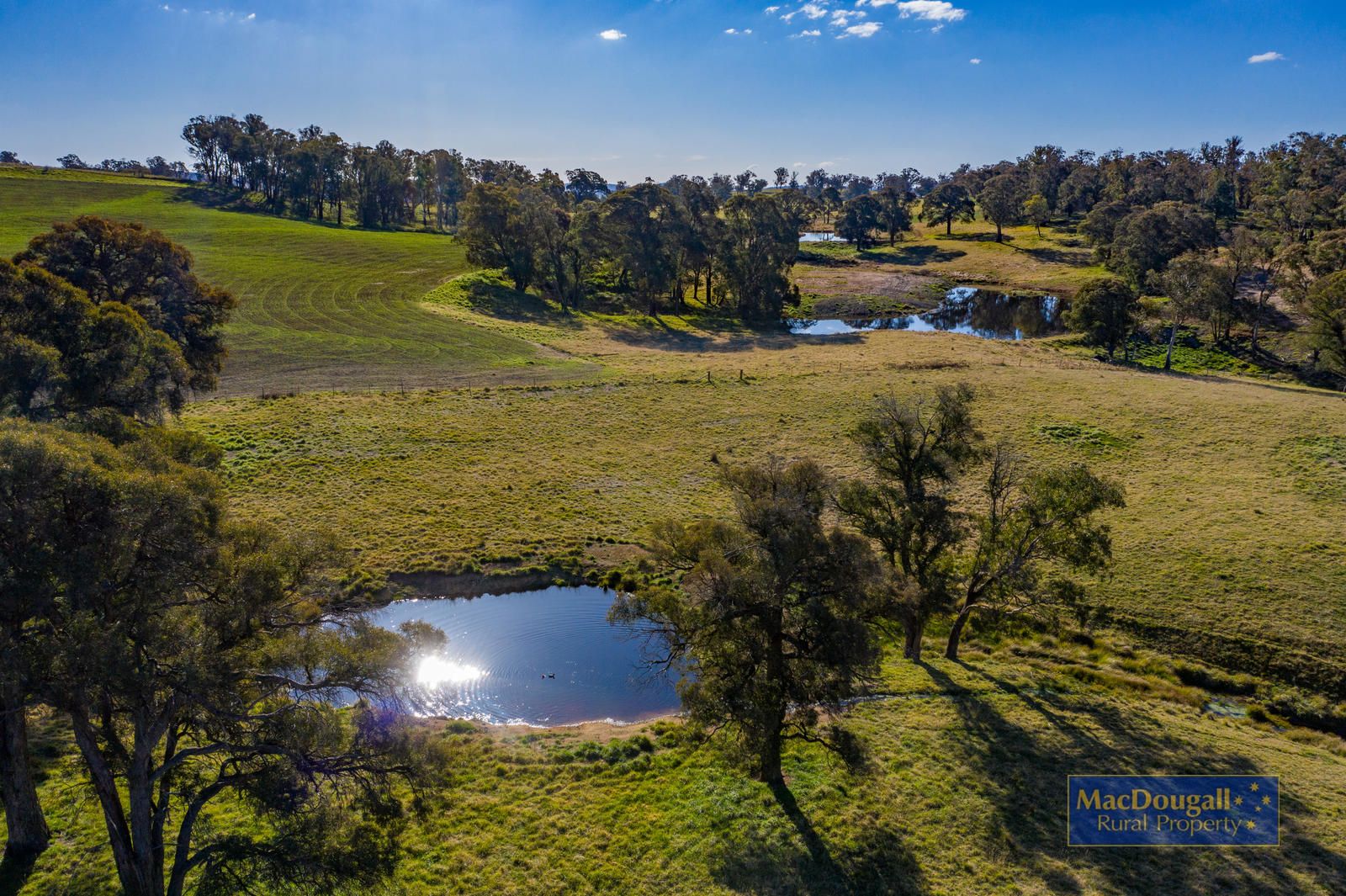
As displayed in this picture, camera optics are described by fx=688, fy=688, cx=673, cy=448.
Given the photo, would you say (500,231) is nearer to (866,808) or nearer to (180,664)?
(866,808)

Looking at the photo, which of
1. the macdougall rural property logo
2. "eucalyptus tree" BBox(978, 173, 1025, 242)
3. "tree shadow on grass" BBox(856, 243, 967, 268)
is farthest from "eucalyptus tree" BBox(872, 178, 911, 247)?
the macdougall rural property logo

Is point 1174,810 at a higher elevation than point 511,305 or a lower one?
lower

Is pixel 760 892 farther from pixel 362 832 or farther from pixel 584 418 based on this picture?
pixel 584 418

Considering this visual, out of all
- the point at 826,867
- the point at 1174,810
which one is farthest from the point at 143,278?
the point at 1174,810

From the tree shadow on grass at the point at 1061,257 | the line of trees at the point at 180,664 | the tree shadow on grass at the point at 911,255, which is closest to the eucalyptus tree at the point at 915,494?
the line of trees at the point at 180,664

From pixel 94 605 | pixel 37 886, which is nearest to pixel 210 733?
pixel 94 605

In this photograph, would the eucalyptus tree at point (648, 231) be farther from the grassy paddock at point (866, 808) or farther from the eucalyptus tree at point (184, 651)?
the eucalyptus tree at point (184, 651)

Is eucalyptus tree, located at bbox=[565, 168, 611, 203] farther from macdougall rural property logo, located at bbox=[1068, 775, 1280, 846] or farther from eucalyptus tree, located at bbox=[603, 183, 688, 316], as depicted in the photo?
macdougall rural property logo, located at bbox=[1068, 775, 1280, 846]
